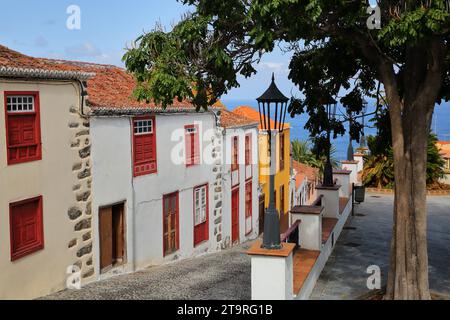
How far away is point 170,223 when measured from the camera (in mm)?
17703

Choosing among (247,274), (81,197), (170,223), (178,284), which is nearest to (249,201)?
(170,223)

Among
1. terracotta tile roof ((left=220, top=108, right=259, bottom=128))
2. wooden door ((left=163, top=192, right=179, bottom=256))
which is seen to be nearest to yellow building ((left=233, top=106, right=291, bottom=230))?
terracotta tile roof ((left=220, top=108, right=259, bottom=128))

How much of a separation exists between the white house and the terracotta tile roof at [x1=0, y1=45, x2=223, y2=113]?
4.40 metres

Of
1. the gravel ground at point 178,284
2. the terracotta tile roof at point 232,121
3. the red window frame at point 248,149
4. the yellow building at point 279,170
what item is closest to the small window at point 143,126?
the gravel ground at point 178,284

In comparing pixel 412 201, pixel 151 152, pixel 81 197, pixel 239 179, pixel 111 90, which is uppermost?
pixel 111 90

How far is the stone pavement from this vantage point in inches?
422

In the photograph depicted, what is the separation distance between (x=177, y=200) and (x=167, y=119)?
283 cm

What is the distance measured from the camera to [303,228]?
38.8 feet

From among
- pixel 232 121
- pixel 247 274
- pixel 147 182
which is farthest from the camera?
pixel 232 121

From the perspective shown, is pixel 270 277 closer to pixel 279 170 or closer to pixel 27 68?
pixel 27 68

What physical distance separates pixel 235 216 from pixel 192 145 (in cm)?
546

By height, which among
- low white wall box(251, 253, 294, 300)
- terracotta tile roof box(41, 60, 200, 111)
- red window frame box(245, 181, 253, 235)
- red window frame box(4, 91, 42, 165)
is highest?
terracotta tile roof box(41, 60, 200, 111)

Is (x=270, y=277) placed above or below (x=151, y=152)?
below

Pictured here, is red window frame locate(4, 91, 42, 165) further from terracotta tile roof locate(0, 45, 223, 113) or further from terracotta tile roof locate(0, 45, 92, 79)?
terracotta tile roof locate(0, 45, 223, 113)
